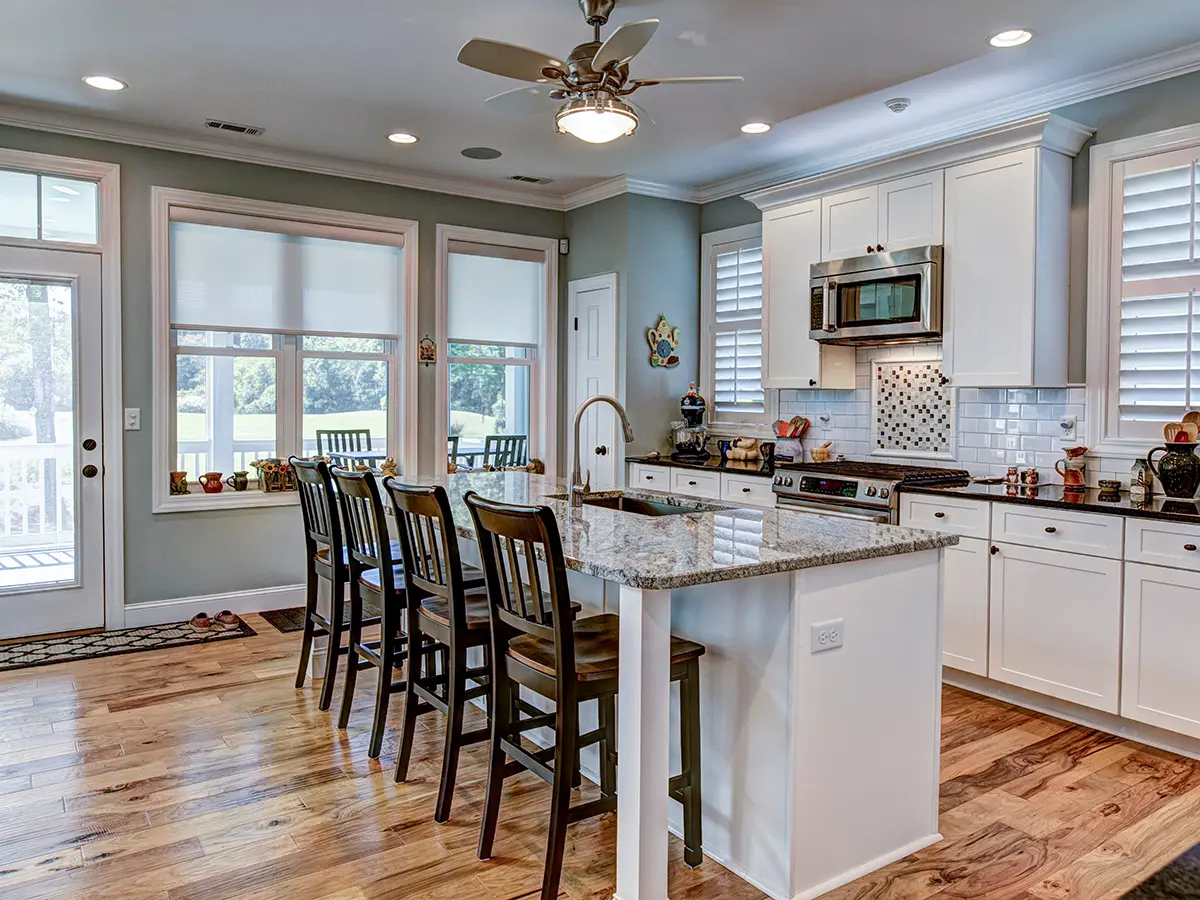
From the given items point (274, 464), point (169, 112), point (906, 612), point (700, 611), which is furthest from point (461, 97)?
point (906, 612)

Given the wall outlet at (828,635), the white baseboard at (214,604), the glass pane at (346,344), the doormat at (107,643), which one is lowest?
the doormat at (107,643)

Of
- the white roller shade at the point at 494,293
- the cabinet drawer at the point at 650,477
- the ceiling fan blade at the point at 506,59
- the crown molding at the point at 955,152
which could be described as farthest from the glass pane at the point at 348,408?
the ceiling fan blade at the point at 506,59

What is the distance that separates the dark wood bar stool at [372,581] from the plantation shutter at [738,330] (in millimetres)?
3067

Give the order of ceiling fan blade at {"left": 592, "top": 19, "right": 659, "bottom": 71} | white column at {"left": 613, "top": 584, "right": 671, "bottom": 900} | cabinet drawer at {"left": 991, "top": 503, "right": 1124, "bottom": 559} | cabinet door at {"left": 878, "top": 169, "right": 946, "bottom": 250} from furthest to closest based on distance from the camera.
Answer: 1. cabinet door at {"left": 878, "top": 169, "right": 946, "bottom": 250}
2. cabinet drawer at {"left": 991, "top": 503, "right": 1124, "bottom": 559}
3. ceiling fan blade at {"left": 592, "top": 19, "right": 659, "bottom": 71}
4. white column at {"left": 613, "top": 584, "right": 671, "bottom": 900}

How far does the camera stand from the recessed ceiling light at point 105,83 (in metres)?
3.97

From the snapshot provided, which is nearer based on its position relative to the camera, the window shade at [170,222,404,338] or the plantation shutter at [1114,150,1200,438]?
the plantation shutter at [1114,150,1200,438]

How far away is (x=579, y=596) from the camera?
118 inches

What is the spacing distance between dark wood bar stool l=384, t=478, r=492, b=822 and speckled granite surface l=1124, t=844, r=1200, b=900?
193 centimetres

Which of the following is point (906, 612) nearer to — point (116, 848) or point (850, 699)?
point (850, 699)

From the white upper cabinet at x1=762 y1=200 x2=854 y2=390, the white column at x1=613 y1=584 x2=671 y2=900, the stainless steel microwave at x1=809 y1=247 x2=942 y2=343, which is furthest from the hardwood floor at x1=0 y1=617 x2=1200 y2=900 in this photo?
the white upper cabinet at x1=762 y1=200 x2=854 y2=390

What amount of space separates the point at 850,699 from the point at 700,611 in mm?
467

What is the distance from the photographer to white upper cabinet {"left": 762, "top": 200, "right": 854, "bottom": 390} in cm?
493

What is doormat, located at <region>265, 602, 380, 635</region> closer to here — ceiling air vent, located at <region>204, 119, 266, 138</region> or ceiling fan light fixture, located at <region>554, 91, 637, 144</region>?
ceiling air vent, located at <region>204, 119, 266, 138</region>

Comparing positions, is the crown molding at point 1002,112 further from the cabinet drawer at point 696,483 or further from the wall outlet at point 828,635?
the wall outlet at point 828,635
